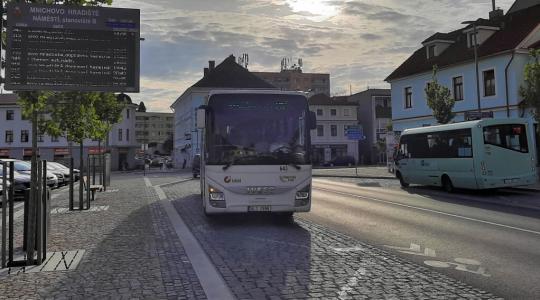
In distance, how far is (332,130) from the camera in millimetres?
81812


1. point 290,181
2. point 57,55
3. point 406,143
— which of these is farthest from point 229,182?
point 406,143

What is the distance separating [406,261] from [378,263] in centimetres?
48

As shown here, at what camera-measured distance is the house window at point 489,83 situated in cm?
3383

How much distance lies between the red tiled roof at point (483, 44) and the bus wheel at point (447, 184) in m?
15.1

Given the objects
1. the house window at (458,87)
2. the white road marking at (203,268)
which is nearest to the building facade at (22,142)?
the house window at (458,87)

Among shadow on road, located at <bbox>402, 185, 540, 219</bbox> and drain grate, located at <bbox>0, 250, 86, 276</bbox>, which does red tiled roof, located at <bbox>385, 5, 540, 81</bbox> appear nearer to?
shadow on road, located at <bbox>402, 185, 540, 219</bbox>

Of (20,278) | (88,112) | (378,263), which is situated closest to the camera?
(20,278)

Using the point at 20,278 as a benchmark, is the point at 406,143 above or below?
above

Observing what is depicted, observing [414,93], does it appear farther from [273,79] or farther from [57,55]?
[273,79]

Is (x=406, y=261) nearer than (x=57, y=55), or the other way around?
(x=406, y=261)

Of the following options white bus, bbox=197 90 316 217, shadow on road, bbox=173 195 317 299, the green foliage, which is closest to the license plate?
white bus, bbox=197 90 316 217

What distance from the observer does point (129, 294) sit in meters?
5.90

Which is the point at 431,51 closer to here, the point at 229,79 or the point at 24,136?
the point at 229,79

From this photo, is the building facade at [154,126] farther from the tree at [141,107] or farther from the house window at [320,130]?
the house window at [320,130]
